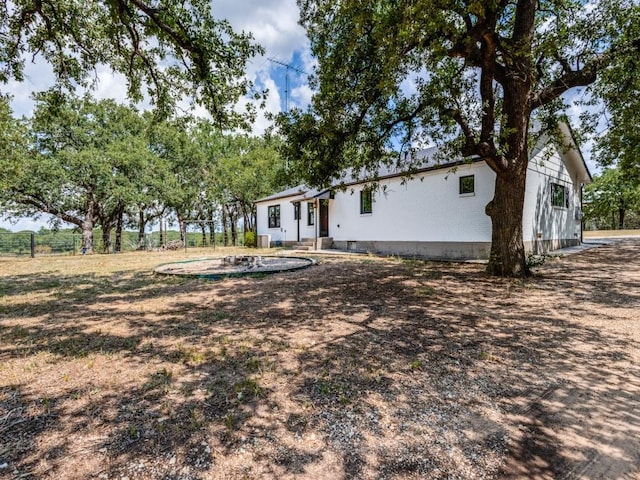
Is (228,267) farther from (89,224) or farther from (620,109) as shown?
(89,224)

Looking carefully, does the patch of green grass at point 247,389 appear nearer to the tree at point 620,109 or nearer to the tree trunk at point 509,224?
the tree trunk at point 509,224

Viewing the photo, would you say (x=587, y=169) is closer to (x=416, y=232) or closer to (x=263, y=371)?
(x=416, y=232)

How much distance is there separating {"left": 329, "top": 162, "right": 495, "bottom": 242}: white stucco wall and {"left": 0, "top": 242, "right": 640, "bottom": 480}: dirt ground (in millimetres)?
5858

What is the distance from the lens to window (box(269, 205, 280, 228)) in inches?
834

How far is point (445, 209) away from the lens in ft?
39.0

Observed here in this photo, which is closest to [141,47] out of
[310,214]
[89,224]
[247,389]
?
[247,389]

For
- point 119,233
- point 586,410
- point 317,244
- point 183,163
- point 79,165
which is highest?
point 183,163

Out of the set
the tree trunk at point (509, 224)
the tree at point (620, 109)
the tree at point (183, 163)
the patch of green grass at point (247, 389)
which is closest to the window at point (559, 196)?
A: the tree at point (620, 109)

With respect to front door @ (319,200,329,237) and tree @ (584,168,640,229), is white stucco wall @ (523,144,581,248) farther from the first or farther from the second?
tree @ (584,168,640,229)

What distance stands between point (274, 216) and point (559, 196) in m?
15.8

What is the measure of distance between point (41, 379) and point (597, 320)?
6.68 meters

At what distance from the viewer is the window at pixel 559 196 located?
13094mm

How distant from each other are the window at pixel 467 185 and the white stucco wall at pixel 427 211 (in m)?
0.13

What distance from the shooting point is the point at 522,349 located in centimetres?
347
